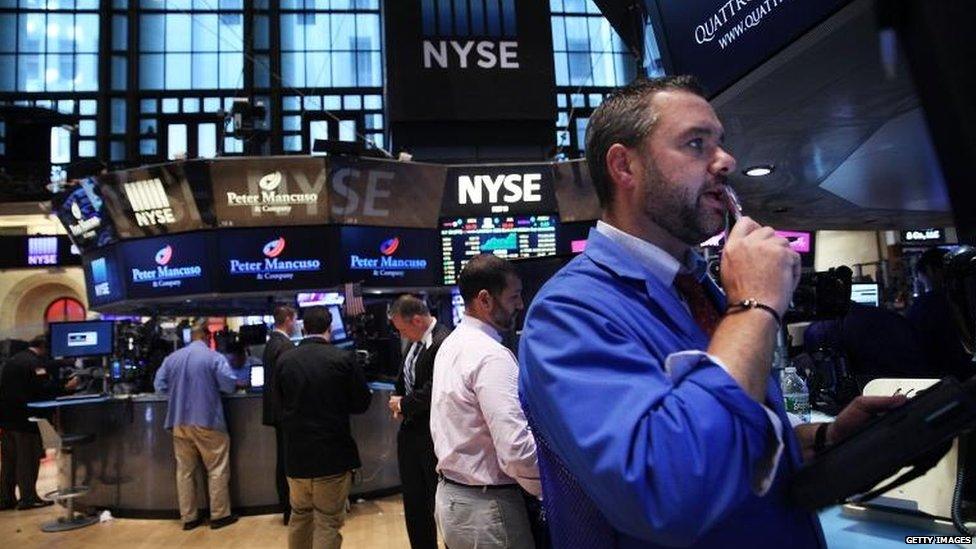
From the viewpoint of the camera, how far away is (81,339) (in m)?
Answer: 7.65

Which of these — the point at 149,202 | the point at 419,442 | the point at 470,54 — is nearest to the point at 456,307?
the point at 470,54

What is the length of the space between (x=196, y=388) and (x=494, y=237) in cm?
376

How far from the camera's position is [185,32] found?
66.0ft

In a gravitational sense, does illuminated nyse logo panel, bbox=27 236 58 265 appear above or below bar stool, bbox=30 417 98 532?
above

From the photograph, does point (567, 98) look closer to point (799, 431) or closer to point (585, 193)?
point (585, 193)

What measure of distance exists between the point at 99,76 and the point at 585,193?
1736 cm

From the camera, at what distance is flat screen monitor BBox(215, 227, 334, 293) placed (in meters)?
7.78

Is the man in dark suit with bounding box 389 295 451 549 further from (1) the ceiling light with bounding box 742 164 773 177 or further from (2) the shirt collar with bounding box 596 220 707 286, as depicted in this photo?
(2) the shirt collar with bounding box 596 220 707 286

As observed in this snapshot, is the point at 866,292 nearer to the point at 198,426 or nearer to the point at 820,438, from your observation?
the point at 198,426

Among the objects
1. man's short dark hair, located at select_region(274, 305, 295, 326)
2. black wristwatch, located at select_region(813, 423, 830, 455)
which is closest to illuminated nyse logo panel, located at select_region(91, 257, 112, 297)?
man's short dark hair, located at select_region(274, 305, 295, 326)

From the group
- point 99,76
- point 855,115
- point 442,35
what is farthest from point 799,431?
point 99,76

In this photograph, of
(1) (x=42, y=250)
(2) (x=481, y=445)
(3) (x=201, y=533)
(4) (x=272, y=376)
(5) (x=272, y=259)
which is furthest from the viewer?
(1) (x=42, y=250)

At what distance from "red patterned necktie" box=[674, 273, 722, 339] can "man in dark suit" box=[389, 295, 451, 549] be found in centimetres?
267

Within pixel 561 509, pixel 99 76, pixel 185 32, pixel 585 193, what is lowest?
pixel 561 509
